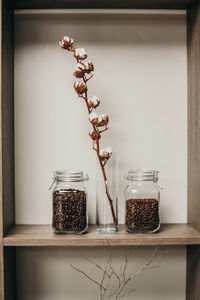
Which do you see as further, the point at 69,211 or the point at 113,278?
the point at 113,278

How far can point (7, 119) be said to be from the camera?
118 cm

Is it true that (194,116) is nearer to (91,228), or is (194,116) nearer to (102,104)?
(102,104)

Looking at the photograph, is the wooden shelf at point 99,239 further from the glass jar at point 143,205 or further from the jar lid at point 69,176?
the jar lid at point 69,176

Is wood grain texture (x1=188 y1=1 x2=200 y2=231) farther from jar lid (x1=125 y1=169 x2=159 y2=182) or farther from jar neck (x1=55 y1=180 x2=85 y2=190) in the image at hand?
jar neck (x1=55 y1=180 x2=85 y2=190)

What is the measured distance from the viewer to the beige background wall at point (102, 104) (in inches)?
50.6

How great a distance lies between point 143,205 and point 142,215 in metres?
0.03

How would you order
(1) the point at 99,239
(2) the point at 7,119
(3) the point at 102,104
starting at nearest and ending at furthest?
(1) the point at 99,239, (2) the point at 7,119, (3) the point at 102,104

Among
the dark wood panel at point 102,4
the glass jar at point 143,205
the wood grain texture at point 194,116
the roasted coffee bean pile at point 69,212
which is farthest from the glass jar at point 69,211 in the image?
the dark wood panel at point 102,4

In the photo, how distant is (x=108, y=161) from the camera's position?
125cm

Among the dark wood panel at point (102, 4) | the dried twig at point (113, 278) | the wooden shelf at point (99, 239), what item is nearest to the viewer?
the wooden shelf at point (99, 239)

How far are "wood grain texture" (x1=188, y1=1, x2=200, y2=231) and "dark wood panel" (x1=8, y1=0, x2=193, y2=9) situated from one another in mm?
66

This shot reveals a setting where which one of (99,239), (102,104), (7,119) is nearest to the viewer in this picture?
(99,239)

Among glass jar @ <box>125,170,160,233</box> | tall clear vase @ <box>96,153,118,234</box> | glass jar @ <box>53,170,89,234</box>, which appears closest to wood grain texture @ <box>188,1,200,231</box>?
glass jar @ <box>125,170,160,233</box>

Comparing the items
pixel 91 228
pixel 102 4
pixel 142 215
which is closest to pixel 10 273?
pixel 91 228
